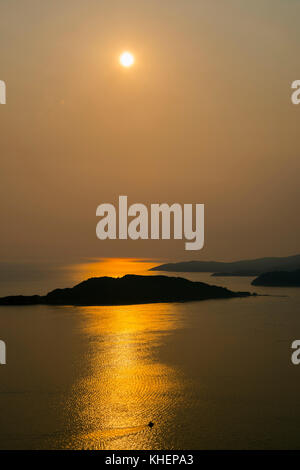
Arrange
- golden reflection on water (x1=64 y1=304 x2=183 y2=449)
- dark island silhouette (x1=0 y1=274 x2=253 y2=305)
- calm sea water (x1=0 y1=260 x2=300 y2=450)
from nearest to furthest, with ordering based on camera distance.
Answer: golden reflection on water (x1=64 y1=304 x2=183 y2=449) → calm sea water (x1=0 y1=260 x2=300 y2=450) → dark island silhouette (x1=0 y1=274 x2=253 y2=305)

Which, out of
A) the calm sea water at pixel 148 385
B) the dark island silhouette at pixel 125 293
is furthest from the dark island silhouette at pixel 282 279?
the calm sea water at pixel 148 385

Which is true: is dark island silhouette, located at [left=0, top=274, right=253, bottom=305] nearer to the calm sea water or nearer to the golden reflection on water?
the calm sea water

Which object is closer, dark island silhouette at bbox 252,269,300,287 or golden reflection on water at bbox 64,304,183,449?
golden reflection on water at bbox 64,304,183,449

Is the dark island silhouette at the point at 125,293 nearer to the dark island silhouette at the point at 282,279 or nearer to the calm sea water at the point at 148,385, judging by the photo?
the calm sea water at the point at 148,385

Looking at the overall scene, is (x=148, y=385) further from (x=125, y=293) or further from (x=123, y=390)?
(x=125, y=293)

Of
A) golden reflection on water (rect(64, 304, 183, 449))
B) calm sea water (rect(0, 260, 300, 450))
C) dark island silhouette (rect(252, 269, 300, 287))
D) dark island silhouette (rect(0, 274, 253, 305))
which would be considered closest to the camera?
golden reflection on water (rect(64, 304, 183, 449))

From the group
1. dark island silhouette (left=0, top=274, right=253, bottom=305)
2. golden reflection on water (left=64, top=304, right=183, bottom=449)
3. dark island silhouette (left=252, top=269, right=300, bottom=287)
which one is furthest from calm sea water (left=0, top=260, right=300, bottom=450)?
dark island silhouette (left=252, top=269, right=300, bottom=287)
